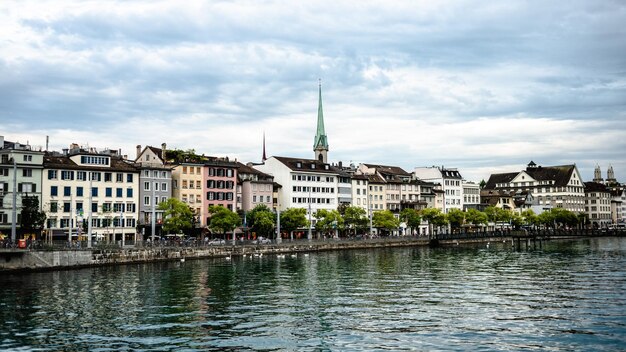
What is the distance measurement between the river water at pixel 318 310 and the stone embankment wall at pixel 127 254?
371 centimetres

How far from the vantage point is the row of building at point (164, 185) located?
85.2 m

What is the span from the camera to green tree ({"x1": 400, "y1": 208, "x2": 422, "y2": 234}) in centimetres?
13575

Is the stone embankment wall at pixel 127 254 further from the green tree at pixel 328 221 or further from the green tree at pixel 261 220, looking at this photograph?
the green tree at pixel 328 221

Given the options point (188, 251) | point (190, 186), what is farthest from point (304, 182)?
point (188, 251)

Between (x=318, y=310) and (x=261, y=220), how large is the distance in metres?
66.8

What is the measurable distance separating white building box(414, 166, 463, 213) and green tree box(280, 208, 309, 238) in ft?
199

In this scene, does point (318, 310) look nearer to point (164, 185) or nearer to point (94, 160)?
point (94, 160)

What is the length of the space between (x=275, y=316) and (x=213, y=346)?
7.38 m

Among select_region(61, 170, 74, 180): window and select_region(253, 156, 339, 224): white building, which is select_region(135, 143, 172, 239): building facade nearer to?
select_region(61, 170, 74, 180): window

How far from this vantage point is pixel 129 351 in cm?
2780

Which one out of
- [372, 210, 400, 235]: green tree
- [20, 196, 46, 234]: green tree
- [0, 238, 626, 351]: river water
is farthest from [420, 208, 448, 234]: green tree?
[20, 196, 46, 234]: green tree

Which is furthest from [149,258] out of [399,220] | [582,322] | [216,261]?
[399,220]

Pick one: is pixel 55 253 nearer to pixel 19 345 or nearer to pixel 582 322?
pixel 19 345

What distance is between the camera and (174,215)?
9231 cm
